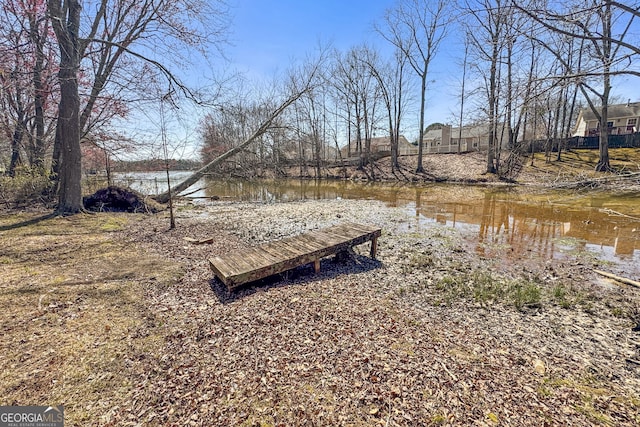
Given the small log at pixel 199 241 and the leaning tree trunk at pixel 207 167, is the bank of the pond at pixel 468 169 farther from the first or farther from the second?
the small log at pixel 199 241

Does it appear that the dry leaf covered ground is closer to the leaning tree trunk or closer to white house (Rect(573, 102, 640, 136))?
the leaning tree trunk

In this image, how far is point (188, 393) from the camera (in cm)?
222

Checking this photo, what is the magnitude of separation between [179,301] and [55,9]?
807 centimetres

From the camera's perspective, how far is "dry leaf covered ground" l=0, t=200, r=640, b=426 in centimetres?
211

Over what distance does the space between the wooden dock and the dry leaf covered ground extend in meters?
0.32

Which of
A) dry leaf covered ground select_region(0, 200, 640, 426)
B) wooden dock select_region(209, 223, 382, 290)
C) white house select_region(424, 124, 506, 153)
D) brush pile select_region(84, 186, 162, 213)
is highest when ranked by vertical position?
white house select_region(424, 124, 506, 153)

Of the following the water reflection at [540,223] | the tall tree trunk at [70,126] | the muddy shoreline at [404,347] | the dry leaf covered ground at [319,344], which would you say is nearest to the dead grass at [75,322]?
the dry leaf covered ground at [319,344]

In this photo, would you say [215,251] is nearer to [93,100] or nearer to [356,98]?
[93,100]

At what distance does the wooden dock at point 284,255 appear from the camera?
12.7 feet

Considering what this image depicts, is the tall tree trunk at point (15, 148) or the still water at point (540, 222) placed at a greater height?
the tall tree trunk at point (15, 148)

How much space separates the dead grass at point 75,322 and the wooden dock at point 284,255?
96 cm

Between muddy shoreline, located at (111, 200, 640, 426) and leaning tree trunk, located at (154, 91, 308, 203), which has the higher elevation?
leaning tree trunk, located at (154, 91, 308, 203)

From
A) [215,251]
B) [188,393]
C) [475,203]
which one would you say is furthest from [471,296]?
[475,203]

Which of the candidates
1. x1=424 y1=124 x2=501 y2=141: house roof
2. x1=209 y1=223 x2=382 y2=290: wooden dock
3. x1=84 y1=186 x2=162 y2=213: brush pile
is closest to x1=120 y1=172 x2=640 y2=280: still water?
x1=84 y1=186 x2=162 y2=213: brush pile
